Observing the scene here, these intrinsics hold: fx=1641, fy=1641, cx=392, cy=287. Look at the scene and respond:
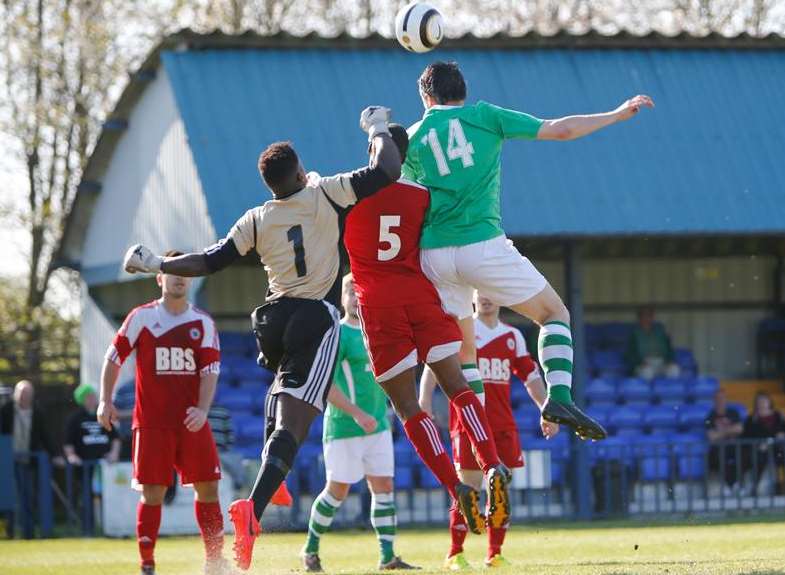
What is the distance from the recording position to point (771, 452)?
1934cm

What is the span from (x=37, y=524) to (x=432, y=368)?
11.3 meters

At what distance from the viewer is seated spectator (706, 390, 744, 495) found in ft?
63.9

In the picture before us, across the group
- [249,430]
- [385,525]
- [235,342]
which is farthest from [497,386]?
[235,342]

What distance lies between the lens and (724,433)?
20719mm

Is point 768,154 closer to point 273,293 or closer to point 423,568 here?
point 423,568

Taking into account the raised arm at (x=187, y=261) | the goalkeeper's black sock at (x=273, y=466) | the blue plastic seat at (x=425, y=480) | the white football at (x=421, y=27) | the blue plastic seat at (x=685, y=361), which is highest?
the white football at (x=421, y=27)

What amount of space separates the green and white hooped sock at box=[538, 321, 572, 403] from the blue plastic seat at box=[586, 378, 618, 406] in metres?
12.0

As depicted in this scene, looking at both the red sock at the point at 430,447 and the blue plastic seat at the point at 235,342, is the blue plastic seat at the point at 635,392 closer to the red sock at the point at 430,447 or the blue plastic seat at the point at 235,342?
the blue plastic seat at the point at 235,342

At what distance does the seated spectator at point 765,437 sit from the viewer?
63.4 feet

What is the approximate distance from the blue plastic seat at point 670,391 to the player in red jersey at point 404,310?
12427mm

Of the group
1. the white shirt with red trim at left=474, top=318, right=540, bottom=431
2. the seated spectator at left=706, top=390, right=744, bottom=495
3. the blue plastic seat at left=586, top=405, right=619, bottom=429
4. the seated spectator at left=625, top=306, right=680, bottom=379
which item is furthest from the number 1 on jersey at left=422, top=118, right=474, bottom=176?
the seated spectator at left=625, top=306, right=680, bottom=379

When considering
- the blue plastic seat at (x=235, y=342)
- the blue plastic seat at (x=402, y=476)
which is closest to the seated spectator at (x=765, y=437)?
the blue plastic seat at (x=402, y=476)

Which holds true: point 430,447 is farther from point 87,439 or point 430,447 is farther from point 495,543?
point 87,439

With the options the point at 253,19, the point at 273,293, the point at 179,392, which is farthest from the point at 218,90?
the point at 253,19
